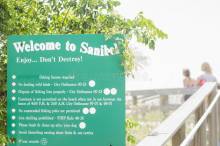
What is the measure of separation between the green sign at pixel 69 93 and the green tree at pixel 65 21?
0.17 m

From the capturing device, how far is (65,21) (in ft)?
14.3

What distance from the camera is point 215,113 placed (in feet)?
20.6

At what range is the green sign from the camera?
3746 millimetres

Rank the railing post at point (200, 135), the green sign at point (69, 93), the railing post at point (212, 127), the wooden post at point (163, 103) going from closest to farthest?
the green sign at point (69, 93) → the railing post at point (200, 135) → the railing post at point (212, 127) → the wooden post at point (163, 103)

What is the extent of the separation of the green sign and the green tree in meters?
0.17

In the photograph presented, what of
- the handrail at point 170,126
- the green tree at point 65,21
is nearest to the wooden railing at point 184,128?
the handrail at point 170,126

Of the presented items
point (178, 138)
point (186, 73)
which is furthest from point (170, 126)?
point (186, 73)

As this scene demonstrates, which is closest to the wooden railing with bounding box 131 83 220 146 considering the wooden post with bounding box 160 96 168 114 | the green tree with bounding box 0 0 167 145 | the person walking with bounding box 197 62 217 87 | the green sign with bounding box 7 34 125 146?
the green sign with bounding box 7 34 125 146

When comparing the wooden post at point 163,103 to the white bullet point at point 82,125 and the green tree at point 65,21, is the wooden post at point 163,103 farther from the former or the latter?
the white bullet point at point 82,125

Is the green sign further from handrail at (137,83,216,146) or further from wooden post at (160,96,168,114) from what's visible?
wooden post at (160,96,168,114)

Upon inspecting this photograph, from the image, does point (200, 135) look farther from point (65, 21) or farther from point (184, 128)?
point (65, 21)

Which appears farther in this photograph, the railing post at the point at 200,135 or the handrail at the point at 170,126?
the railing post at the point at 200,135

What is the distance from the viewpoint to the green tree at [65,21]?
163 inches

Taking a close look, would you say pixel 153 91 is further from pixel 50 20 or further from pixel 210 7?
pixel 210 7
